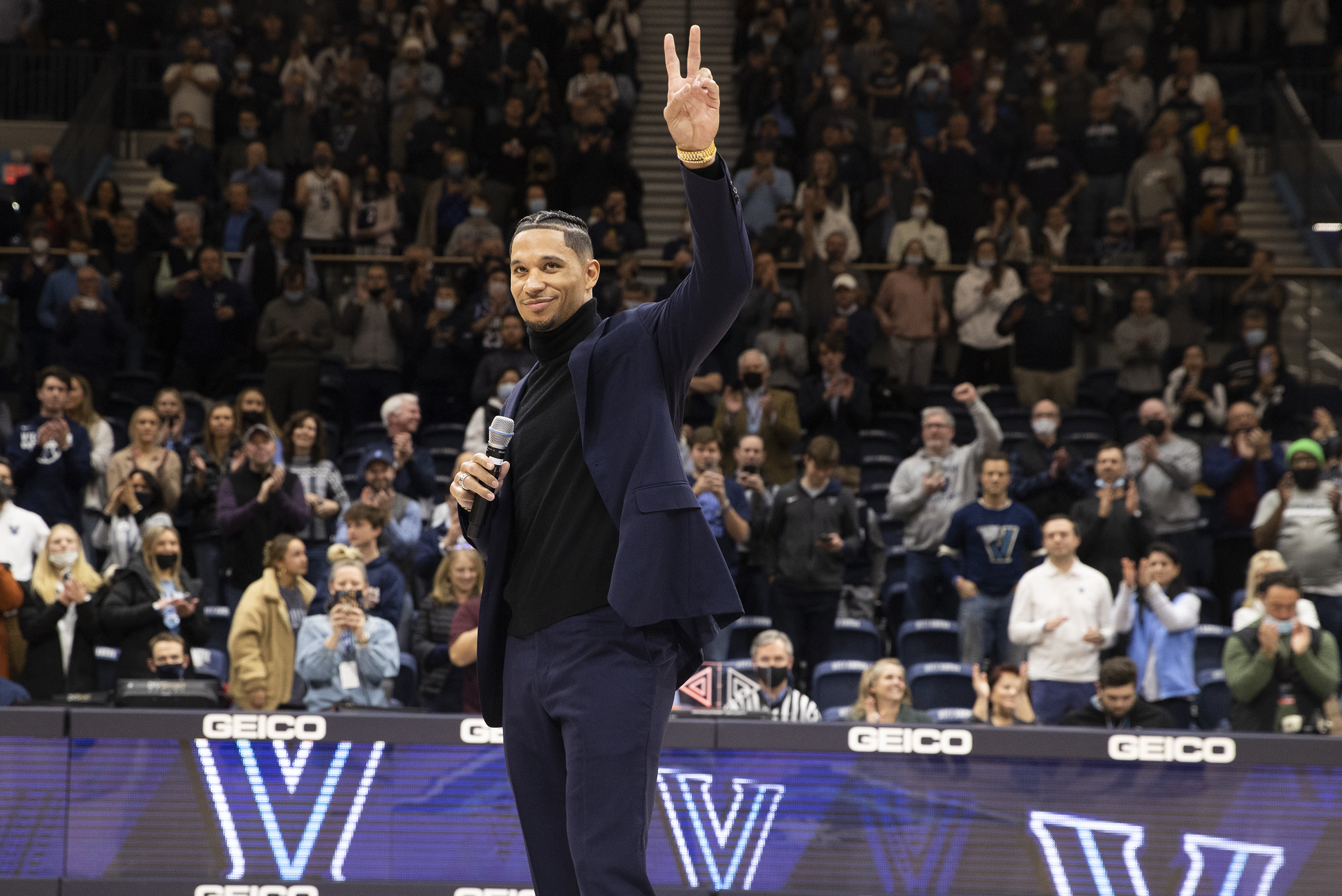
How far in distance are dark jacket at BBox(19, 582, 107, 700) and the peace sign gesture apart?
697 cm

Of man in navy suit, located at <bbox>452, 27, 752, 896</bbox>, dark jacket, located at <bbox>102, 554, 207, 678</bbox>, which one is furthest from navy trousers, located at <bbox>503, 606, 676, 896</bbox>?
dark jacket, located at <bbox>102, 554, 207, 678</bbox>

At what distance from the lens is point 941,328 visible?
13477 mm

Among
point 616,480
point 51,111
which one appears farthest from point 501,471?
point 51,111

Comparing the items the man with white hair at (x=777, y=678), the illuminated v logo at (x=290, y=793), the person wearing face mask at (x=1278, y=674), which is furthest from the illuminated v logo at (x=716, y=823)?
the person wearing face mask at (x=1278, y=674)

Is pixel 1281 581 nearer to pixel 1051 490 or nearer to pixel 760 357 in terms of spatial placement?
pixel 1051 490

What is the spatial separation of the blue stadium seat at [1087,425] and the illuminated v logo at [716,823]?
25.6 ft

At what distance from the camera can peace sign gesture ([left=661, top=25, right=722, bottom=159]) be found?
114 inches

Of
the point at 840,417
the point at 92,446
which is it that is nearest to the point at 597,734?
the point at 92,446

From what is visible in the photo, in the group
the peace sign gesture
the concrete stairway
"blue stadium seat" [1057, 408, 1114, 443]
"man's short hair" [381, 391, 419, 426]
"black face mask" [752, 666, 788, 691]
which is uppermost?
the concrete stairway

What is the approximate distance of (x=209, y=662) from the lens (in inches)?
357

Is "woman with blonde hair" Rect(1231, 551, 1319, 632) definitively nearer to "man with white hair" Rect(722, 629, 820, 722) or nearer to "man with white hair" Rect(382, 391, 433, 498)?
"man with white hair" Rect(722, 629, 820, 722)

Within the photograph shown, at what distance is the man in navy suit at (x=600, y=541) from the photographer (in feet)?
9.82

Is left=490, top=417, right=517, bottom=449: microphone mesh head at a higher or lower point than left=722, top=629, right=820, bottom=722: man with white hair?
higher

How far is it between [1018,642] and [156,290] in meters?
8.35
